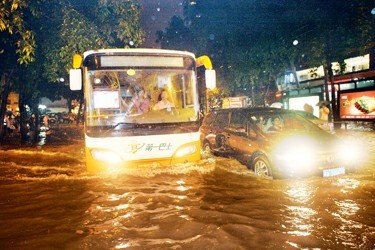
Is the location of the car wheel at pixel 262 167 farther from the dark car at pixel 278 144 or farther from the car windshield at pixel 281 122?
the car windshield at pixel 281 122

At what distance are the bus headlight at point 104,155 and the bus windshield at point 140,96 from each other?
0.53 metres

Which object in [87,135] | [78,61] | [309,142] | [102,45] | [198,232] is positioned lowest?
[198,232]

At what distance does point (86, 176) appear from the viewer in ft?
25.8

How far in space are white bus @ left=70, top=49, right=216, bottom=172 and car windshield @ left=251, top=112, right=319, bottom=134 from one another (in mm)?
2139

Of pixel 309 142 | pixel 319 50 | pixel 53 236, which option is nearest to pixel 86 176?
pixel 53 236

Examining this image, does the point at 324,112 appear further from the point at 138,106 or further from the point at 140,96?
the point at 138,106

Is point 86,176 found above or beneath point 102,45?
beneath

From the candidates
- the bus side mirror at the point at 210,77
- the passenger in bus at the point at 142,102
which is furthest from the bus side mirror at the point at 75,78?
the bus side mirror at the point at 210,77

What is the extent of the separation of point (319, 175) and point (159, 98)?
3815mm

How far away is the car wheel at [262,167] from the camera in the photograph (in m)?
7.48

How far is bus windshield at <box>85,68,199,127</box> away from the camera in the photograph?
21.9ft

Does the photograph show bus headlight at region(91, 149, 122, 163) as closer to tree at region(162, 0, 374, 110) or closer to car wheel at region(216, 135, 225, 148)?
car wheel at region(216, 135, 225, 148)

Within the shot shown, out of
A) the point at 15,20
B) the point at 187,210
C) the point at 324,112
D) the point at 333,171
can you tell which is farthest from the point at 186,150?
the point at 324,112

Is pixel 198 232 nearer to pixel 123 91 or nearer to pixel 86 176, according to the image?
pixel 123 91
